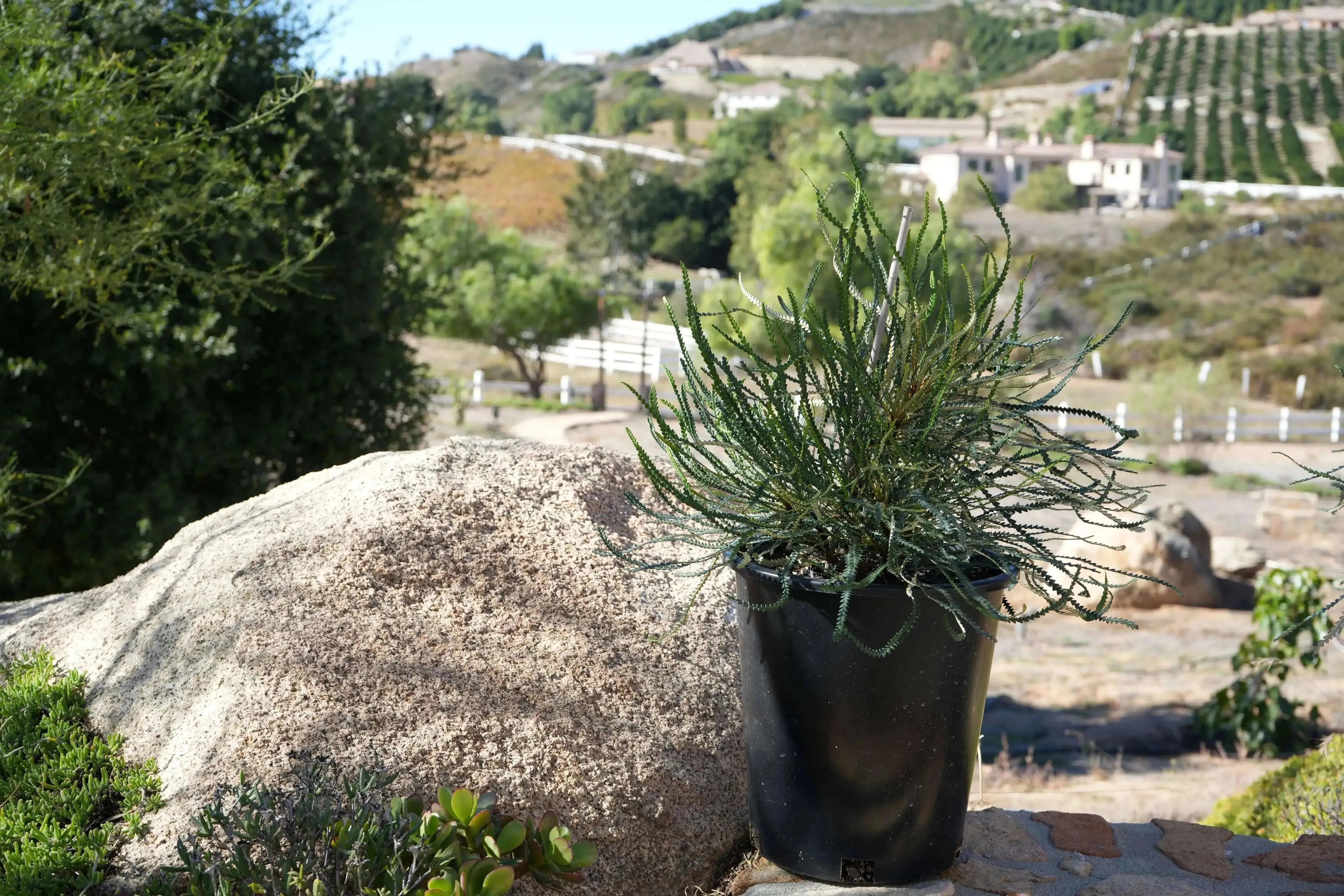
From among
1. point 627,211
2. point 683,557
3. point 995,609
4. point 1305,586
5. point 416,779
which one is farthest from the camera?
point 627,211

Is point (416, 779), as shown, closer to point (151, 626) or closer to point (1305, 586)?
point (151, 626)

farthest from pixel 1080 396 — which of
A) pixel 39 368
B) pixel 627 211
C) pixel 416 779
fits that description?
pixel 416 779

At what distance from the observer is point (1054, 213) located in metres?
62.1

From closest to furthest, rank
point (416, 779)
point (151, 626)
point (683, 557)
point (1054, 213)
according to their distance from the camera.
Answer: point (416, 779), point (151, 626), point (683, 557), point (1054, 213)

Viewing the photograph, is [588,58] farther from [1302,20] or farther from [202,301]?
[202,301]

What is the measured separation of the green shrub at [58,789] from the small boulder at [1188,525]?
12.1 m

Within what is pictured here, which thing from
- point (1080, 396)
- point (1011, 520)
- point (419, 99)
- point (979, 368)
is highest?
point (419, 99)

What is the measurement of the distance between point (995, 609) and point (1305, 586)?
588cm

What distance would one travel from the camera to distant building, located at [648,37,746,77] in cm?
14112

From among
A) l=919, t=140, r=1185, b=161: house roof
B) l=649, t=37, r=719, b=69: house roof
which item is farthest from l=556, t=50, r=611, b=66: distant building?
l=919, t=140, r=1185, b=161: house roof

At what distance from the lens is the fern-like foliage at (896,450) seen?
244cm

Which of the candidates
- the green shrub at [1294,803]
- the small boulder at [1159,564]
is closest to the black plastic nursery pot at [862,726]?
the green shrub at [1294,803]

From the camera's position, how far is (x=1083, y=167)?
6806 cm

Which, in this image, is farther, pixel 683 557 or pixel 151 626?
pixel 683 557
